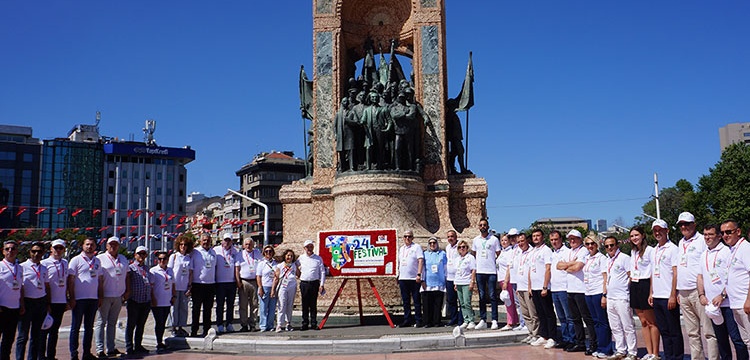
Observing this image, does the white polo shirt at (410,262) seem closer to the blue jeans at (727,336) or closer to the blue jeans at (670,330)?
the blue jeans at (670,330)

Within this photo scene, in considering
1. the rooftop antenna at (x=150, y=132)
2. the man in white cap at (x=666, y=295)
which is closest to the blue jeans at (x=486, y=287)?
the man in white cap at (x=666, y=295)

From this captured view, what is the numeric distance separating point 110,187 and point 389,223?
9504cm

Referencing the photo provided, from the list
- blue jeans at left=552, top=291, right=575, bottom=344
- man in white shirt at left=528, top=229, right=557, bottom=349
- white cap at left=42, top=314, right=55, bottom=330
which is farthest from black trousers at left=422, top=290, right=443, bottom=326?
white cap at left=42, top=314, right=55, bottom=330

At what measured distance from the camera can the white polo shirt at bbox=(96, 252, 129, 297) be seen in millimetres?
10266

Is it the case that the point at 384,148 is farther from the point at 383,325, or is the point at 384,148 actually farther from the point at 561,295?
the point at 561,295

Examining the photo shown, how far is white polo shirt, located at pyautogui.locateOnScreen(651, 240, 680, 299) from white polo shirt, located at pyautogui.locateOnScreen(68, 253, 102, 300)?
26.4 feet

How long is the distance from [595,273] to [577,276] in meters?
0.40

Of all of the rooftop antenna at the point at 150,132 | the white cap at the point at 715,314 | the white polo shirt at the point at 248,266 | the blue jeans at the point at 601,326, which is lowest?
the blue jeans at the point at 601,326

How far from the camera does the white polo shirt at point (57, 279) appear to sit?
9.51 meters

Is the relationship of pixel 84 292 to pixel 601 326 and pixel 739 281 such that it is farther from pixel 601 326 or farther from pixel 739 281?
pixel 739 281

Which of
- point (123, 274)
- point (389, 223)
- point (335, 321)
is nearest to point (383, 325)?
point (335, 321)

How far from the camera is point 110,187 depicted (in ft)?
334

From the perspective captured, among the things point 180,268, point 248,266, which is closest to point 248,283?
point 248,266

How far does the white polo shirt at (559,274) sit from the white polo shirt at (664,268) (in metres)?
1.78
